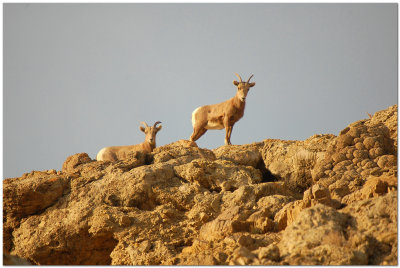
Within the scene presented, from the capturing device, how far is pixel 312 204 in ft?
27.8

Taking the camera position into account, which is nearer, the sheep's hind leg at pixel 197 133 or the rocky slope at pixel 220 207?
the rocky slope at pixel 220 207

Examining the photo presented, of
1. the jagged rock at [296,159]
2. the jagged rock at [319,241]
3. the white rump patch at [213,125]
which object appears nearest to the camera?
the jagged rock at [319,241]

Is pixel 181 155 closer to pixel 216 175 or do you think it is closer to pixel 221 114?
pixel 216 175

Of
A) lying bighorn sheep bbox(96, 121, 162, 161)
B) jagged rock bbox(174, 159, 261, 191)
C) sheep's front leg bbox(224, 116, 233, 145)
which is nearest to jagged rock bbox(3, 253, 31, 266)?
jagged rock bbox(174, 159, 261, 191)

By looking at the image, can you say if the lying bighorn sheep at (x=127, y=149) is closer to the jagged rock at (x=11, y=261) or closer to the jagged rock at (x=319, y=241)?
the jagged rock at (x=11, y=261)

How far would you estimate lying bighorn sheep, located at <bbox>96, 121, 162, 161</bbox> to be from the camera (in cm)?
1812

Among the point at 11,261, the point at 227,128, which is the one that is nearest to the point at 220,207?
the point at 11,261

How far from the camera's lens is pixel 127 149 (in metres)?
18.5

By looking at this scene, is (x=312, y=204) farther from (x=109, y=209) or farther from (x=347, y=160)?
(x=109, y=209)

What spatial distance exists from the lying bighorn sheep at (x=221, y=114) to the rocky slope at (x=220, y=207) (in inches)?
263

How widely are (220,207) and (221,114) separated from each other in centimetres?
1050

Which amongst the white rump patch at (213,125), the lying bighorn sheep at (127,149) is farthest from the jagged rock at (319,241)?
the white rump patch at (213,125)

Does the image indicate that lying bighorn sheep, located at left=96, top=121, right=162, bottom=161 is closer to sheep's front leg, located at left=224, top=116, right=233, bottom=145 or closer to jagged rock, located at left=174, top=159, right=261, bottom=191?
sheep's front leg, located at left=224, top=116, right=233, bottom=145

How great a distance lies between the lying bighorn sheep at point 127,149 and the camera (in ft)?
59.5
